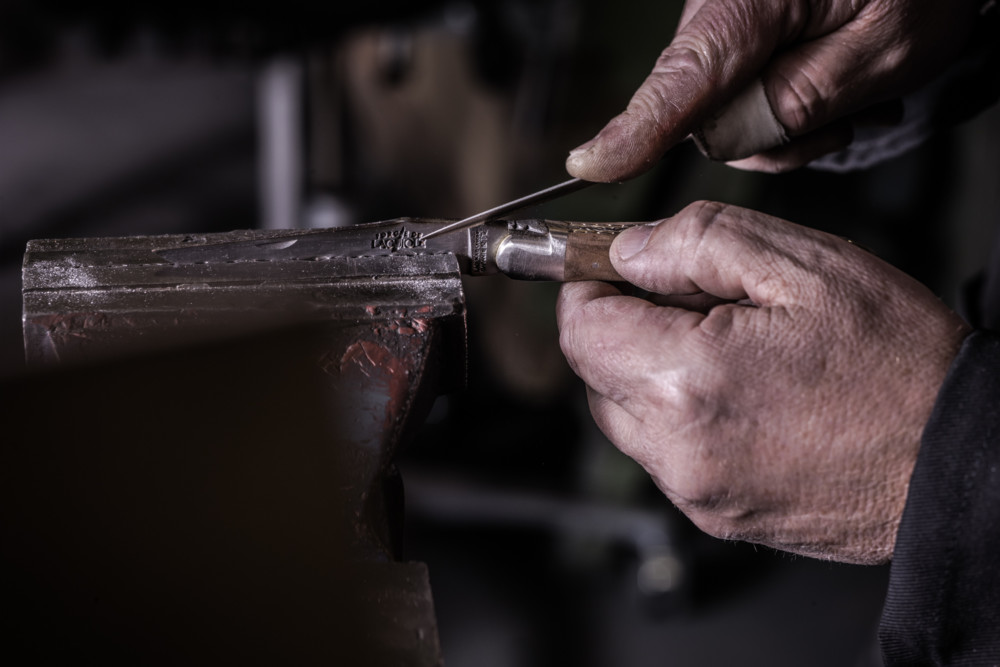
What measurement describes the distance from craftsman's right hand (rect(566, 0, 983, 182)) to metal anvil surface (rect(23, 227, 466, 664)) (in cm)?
25

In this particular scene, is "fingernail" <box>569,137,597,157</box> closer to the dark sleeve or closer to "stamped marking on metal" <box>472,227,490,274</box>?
"stamped marking on metal" <box>472,227,490,274</box>

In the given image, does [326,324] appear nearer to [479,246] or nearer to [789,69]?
[479,246]

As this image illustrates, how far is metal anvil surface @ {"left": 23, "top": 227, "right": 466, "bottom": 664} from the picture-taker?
2.35 ft

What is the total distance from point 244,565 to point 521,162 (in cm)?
162

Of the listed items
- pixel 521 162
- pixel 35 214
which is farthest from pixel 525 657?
pixel 35 214

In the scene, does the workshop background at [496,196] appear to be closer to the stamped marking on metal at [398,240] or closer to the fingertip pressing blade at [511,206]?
the fingertip pressing blade at [511,206]

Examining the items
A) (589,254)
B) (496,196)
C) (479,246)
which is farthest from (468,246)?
(496,196)

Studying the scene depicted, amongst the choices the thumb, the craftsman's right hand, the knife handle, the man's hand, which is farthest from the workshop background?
the man's hand

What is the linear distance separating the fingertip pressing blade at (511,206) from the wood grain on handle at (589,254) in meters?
0.06

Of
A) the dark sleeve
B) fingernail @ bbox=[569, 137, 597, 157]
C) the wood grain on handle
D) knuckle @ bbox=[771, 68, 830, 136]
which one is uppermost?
knuckle @ bbox=[771, 68, 830, 136]

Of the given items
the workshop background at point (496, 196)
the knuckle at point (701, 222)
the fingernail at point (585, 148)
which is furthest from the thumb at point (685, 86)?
the workshop background at point (496, 196)

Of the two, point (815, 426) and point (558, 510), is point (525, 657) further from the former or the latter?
point (815, 426)

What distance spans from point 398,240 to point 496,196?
136 centimetres

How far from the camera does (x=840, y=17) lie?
37.6 inches
